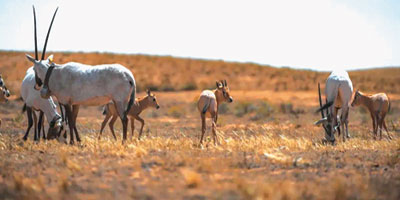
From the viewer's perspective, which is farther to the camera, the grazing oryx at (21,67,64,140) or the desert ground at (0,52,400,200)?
the grazing oryx at (21,67,64,140)

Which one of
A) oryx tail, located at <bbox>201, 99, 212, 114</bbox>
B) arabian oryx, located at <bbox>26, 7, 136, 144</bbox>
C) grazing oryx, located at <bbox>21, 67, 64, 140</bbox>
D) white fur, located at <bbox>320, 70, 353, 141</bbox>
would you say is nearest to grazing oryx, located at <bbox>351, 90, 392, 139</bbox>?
white fur, located at <bbox>320, 70, 353, 141</bbox>

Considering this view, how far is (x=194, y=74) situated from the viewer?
5756 cm

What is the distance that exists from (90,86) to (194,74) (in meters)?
46.0

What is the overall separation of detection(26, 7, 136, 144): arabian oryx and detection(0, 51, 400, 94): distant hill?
110 ft

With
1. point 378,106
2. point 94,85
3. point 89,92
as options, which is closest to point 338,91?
point 378,106

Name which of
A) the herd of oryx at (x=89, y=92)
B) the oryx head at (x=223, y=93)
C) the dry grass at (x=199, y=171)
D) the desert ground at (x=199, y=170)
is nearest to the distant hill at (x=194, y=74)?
the oryx head at (x=223, y=93)

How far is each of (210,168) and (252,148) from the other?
3.32 m

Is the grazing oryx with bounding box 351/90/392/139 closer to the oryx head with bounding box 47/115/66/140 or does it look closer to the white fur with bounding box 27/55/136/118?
the white fur with bounding box 27/55/136/118

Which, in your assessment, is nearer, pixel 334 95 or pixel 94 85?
pixel 94 85

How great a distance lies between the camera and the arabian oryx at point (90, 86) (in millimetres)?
11617

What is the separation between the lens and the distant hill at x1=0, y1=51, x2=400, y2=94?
162 feet

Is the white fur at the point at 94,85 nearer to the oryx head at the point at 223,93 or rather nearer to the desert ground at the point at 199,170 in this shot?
the desert ground at the point at 199,170

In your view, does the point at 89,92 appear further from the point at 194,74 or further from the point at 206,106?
the point at 194,74

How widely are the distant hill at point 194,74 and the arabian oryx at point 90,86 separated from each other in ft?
110
